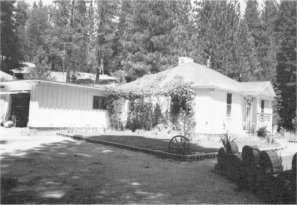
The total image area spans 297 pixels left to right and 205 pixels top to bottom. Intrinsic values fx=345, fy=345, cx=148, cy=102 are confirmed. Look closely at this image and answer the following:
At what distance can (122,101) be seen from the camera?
80.6 ft

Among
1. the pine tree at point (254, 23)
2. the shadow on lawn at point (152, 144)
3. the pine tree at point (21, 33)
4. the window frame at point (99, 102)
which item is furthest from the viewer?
the pine tree at point (21, 33)

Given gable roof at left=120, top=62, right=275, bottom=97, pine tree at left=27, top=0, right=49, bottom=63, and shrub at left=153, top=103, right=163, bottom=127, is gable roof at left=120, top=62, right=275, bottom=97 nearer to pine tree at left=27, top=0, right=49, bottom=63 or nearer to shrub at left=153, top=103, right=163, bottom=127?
shrub at left=153, top=103, right=163, bottom=127

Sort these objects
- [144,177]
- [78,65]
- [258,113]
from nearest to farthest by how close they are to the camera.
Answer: [144,177], [258,113], [78,65]

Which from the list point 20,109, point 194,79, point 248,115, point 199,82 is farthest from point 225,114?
point 20,109

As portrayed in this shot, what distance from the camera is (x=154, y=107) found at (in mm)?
22812

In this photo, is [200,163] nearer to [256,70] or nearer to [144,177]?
[144,177]

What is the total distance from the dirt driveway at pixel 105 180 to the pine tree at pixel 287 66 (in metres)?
27.3

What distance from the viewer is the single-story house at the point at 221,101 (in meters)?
21.0

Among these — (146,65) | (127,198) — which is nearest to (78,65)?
(146,65)

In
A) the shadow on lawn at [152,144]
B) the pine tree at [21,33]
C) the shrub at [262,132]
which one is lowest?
the shadow on lawn at [152,144]

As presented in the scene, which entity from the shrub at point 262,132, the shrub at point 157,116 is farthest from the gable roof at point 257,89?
the shrub at point 157,116

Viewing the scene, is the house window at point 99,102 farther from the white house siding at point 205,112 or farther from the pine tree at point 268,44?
the pine tree at point 268,44

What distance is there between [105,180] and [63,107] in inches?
560

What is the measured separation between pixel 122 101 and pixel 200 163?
45.6 ft
